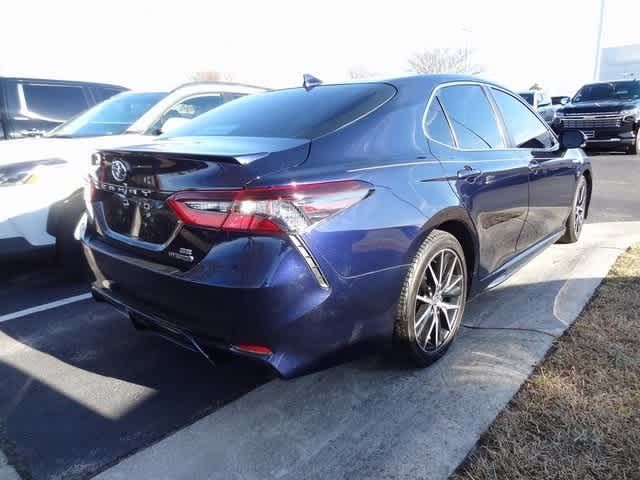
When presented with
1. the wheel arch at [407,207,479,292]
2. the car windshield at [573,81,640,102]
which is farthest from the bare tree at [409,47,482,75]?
the wheel arch at [407,207,479,292]

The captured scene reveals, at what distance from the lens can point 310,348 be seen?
6.64 feet

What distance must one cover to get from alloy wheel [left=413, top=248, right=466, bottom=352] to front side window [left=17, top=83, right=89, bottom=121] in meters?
5.67

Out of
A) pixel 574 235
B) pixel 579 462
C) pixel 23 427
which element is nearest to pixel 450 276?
pixel 579 462

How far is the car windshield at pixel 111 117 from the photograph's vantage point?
485cm

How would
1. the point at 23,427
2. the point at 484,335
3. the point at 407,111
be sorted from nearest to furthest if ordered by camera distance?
the point at 23,427 < the point at 407,111 < the point at 484,335

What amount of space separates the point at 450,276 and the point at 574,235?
263cm

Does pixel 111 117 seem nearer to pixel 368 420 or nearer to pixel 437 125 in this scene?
pixel 437 125

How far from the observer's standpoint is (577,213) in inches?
189

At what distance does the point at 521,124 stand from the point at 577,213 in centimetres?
151

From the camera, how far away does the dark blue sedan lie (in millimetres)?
1913

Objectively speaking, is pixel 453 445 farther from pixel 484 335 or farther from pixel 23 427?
pixel 23 427

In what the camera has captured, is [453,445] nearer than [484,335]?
Yes

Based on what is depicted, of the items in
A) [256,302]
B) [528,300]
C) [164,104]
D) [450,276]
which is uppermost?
[164,104]

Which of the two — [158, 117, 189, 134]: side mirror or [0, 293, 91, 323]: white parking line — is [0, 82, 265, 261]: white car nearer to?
[158, 117, 189, 134]: side mirror
